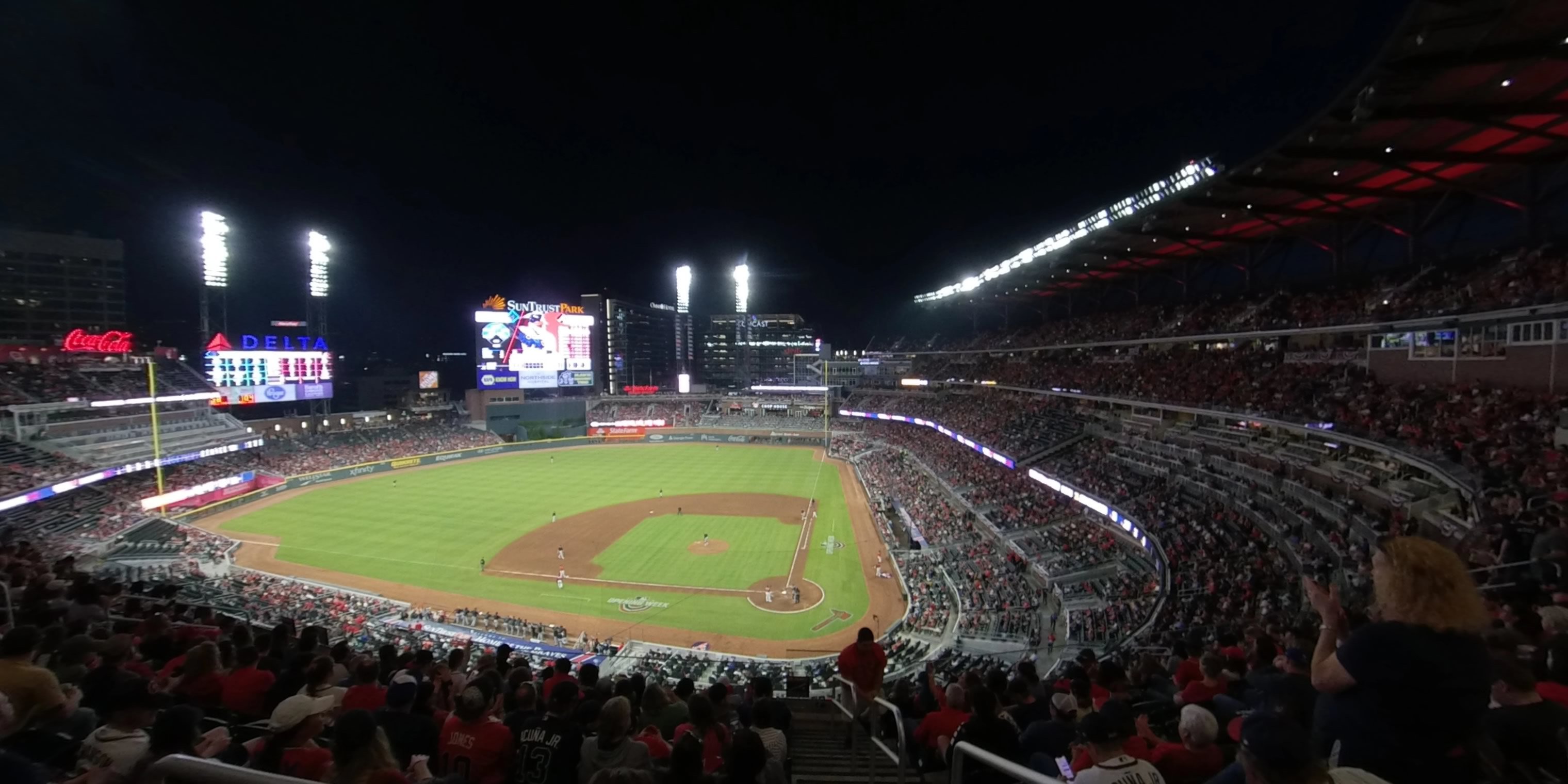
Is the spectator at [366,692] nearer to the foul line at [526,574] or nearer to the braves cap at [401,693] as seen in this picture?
the braves cap at [401,693]

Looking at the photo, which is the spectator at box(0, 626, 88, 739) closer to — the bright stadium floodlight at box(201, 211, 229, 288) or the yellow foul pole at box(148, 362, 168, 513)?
the yellow foul pole at box(148, 362, 168, 513)

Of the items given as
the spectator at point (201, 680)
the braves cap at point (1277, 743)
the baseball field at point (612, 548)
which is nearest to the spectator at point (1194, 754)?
the braves cap at point (1277, 743)

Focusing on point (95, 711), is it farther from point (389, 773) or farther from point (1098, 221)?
point (1098, 221)

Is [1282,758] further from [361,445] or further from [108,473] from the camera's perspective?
[361,445]

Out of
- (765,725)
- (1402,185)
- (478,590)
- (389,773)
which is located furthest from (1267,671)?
(478,590)

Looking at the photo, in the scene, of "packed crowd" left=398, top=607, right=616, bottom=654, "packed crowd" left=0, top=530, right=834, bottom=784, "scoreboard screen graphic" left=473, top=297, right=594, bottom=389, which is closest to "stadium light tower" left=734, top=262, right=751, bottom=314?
"scoreboard screen graphic" left=473, top=297, right=594, bottom=389

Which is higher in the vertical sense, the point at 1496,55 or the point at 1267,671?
the point at 1496,55
